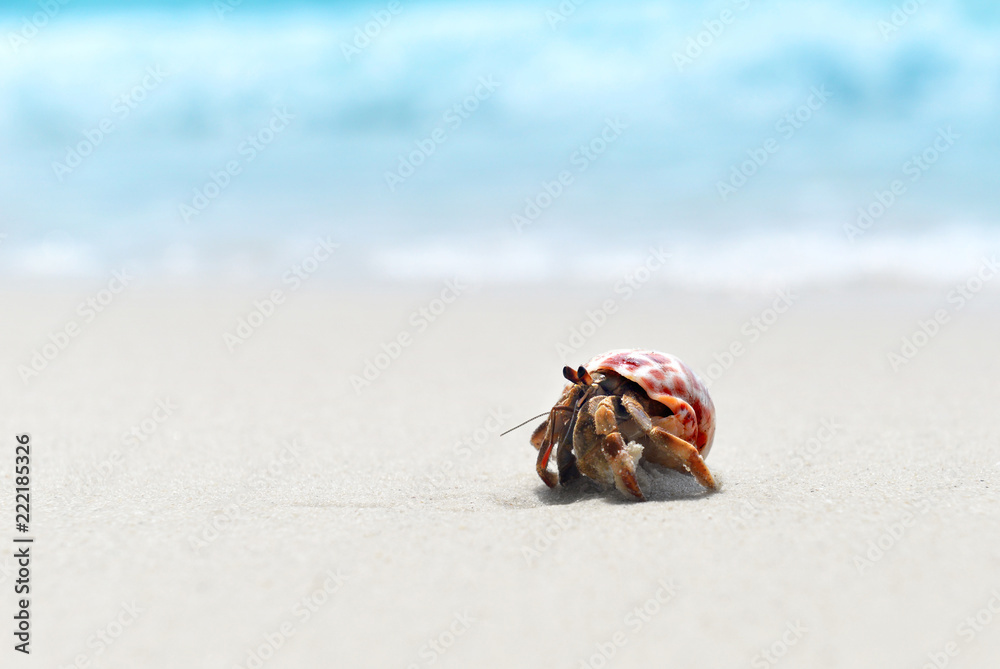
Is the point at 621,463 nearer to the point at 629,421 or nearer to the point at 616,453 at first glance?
the point at 616,453

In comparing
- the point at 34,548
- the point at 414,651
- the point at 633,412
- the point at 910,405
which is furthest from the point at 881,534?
the point at 910,405

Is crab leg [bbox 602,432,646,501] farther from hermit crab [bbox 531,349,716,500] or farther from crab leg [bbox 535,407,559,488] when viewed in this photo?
crab leg [bbox 535,407,559,488]

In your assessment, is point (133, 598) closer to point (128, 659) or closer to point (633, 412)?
point (128, 659)

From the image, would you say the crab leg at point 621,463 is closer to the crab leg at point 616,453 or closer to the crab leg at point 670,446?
the crab leg at point 616,453

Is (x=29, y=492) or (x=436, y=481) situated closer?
(x=29, y=492)

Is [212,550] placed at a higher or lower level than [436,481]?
higher

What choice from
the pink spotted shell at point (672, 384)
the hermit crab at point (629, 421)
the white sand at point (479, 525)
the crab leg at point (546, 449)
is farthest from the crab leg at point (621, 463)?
the crab leg at point (546, 449)
